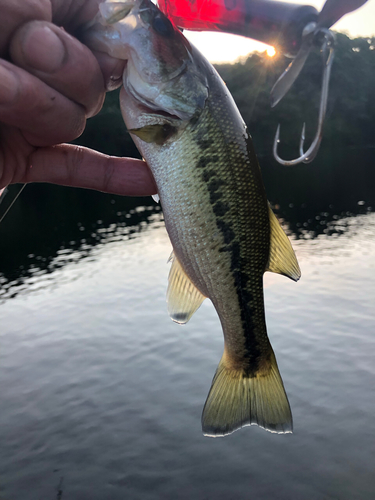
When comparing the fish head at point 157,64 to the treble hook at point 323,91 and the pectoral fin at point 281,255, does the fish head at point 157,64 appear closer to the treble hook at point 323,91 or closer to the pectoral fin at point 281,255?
the pectoral fin at point 281,255

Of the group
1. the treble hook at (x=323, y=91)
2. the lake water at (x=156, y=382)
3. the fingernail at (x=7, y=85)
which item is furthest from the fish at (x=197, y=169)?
the lake water at (x=156, y=382)

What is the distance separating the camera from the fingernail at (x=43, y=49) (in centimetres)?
237

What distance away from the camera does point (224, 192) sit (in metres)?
3.20

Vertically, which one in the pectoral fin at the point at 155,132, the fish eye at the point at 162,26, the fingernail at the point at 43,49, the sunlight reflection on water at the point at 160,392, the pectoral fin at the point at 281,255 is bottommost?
the sunlight reflection on water at the point at 160,392

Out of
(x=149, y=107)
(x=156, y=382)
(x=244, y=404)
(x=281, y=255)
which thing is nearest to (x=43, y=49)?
(x=149, y=107)

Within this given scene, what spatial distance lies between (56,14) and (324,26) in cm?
463

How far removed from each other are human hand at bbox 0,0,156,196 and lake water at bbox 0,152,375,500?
673 inches

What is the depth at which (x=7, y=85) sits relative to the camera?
95.9 inches

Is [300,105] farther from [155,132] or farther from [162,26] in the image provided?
[155,132]

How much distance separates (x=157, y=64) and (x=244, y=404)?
2.71 meters

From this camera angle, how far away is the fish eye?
301 cm

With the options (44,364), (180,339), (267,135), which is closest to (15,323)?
(44,364)

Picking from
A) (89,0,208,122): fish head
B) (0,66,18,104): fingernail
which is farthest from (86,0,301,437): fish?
(0,66,18,104): fingernail

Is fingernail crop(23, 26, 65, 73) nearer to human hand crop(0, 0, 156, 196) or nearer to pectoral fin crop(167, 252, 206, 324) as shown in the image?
human hand crop(0, 0, 156, 196)
